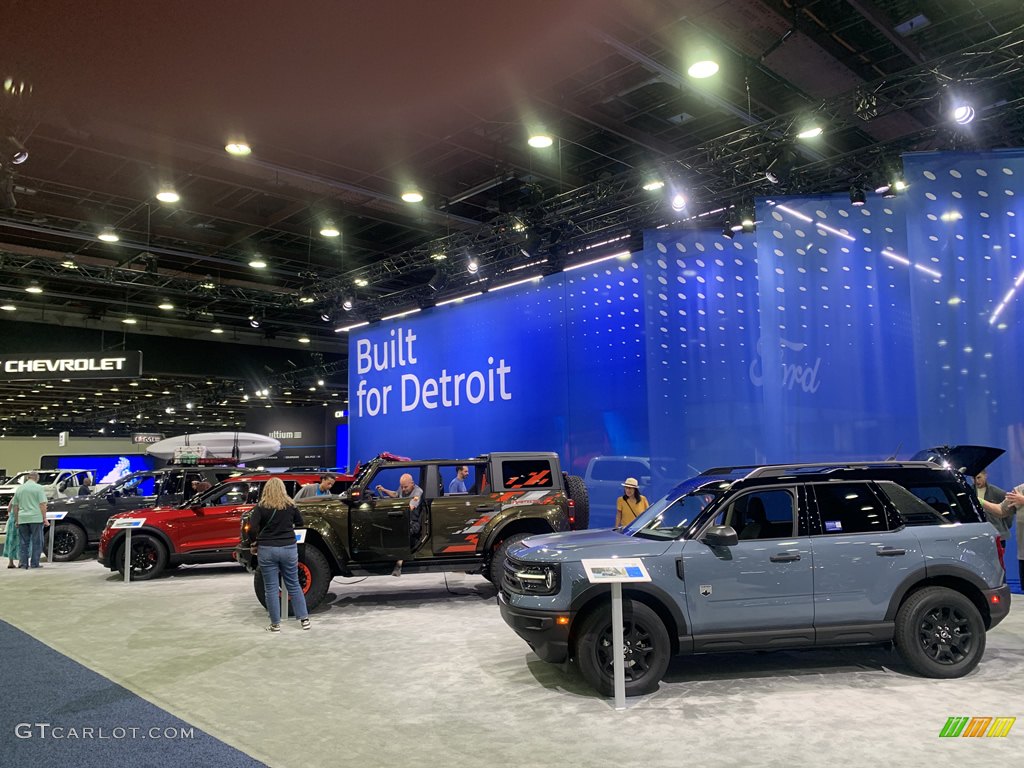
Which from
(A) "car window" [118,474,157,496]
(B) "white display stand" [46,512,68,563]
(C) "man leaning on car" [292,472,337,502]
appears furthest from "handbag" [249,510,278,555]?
(B) "white display stand" [46,512,68,563]

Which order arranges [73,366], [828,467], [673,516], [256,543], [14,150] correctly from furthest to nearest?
[73,366], [14,150], [256,543], [673,516], [828,467]

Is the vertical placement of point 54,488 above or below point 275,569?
above

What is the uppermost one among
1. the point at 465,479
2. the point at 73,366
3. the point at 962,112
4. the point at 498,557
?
the point at 962,112

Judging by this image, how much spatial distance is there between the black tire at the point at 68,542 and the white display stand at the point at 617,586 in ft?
43.0

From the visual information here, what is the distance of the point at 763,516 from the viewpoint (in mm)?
6148

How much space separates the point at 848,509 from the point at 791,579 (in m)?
0.82

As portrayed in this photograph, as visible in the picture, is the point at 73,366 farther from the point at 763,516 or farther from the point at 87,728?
the point at 763,516

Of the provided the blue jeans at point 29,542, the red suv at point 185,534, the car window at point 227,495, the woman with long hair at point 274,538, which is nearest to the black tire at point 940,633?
the woman with long hair at point 274,538

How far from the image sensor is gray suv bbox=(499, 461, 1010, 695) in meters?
5.67

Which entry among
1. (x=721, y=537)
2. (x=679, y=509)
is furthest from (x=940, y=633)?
(x=679, y=509)

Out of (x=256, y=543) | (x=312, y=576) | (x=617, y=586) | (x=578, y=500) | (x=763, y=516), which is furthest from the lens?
(x=578, y=500)

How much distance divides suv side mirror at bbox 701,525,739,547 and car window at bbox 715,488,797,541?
0.22m

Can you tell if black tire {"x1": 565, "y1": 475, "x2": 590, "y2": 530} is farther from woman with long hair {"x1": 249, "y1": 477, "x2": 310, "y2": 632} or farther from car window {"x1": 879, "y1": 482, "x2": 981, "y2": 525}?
car window {"x1": 879, "y1": 482, "x2": 981, "y2": 525}

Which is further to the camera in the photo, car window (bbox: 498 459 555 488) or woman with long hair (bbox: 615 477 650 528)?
woman with long hair (bbox: 615 477 650 528)
